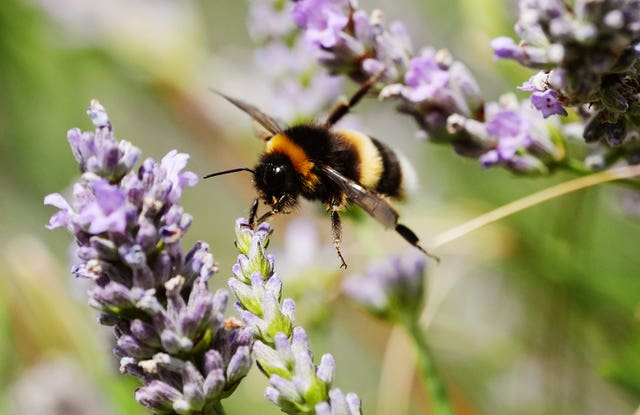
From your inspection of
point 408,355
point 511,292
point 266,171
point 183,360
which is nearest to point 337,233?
point 266,171

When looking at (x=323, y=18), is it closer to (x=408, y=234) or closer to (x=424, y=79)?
(x=424, y=79)

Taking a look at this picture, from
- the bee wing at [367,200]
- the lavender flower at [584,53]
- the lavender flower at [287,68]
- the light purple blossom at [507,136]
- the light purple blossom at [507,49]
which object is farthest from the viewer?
the lavender flower at [287,68]

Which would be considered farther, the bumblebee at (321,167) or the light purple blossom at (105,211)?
the bumblebee at (321,167)

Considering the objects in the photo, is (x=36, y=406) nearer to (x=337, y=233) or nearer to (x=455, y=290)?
(x=337, y=233)

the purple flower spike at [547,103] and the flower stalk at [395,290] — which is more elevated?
the flower stalk at [395,290]

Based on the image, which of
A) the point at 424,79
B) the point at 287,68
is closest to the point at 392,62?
the point at 424,79

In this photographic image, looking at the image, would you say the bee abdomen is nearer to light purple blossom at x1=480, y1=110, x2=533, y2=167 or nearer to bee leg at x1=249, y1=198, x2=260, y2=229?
bee leg at x1=249, y1=198, x2=260, y2=229

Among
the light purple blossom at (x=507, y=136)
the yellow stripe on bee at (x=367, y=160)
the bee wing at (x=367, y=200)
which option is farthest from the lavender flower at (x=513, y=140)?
the yellow stripe on bee at (x=367, y=160)

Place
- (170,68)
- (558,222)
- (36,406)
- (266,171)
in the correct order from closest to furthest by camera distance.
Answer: (266,171) → (36,406) → (558,222) → (170,68)

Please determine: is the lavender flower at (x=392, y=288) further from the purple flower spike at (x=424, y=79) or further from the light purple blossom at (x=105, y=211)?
the light purple blossom at (x=105, y=211)
